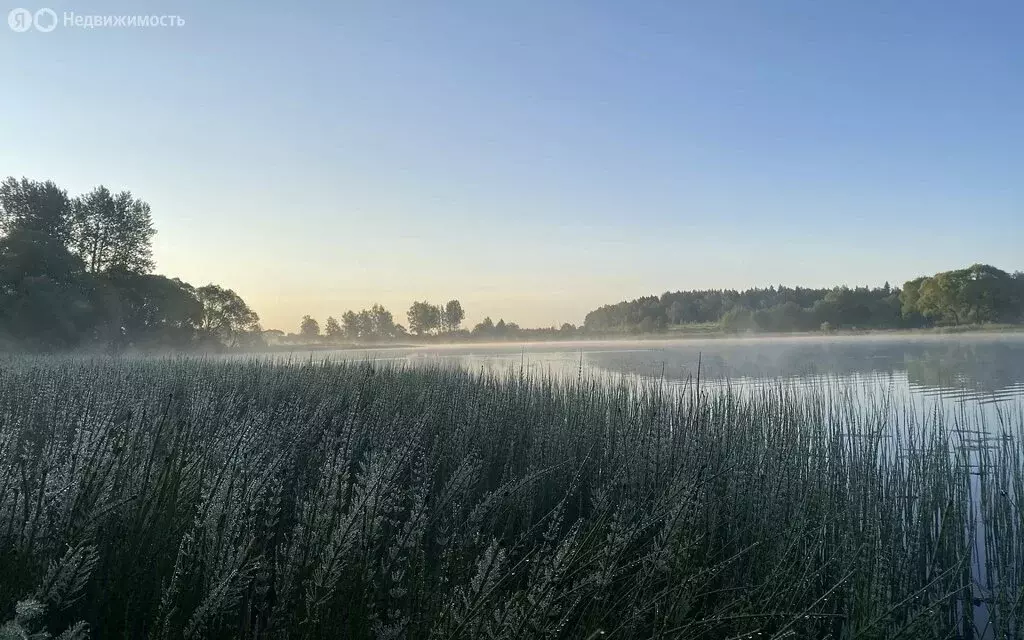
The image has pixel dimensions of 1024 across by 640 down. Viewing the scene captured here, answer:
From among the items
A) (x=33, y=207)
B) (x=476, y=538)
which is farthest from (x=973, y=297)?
(x=33, y=207)

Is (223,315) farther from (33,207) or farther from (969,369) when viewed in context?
(969,369)

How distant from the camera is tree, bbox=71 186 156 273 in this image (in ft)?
93.9

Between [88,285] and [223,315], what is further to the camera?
[223,315]

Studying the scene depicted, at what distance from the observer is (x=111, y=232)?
2950cm

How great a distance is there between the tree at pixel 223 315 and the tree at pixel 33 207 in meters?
8.39

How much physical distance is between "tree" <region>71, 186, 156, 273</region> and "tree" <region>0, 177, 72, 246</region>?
1394mm

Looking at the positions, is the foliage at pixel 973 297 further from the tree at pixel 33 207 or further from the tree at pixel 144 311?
the tree at pixel 33 207

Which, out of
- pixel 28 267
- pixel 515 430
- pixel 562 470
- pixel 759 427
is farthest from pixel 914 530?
pixel 28 267

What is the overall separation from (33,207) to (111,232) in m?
3.73

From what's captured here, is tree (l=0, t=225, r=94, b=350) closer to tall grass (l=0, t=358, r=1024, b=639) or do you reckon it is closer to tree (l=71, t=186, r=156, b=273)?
tree (l=71, t=186, r=156, b=273)

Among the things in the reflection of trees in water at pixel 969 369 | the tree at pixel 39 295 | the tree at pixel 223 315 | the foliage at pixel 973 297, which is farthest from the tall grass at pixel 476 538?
the foliage at pixel 973 297

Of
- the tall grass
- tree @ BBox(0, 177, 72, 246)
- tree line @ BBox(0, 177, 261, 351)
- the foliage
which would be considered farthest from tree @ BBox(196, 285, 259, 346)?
the foliage

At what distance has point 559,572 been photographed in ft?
5.08

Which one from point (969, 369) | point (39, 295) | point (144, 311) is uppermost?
point (39, 295)
